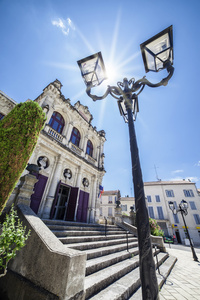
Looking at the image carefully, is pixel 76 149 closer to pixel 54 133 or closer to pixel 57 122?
pixel 54 133

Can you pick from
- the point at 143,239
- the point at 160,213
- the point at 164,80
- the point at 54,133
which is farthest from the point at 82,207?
the point at 160,213

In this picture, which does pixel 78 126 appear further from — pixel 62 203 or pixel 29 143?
pixel 29 143

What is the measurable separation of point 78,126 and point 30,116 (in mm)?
9106

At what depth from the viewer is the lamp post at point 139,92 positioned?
1.44m

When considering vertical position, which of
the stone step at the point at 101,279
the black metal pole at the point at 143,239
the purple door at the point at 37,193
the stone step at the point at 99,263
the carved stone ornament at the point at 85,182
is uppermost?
the carved stone ornament at the point at 85,182

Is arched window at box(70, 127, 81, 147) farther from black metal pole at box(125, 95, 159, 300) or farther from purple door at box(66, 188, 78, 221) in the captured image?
black metal pole at box(125, 95, 159, 300)

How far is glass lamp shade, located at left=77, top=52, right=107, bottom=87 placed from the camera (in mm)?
2897

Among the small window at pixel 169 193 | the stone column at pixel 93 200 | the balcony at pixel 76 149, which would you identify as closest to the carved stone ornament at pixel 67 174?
the balcony at pixel 76 149

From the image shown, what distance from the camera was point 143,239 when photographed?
5.26ft

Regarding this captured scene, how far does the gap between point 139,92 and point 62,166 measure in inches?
337

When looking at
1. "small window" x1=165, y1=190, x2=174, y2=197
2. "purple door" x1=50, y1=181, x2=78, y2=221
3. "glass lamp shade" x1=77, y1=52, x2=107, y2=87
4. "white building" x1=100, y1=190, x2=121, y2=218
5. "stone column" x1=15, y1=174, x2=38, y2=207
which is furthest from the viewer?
"white building" x1=100, y1=190, x2=121, y2=218

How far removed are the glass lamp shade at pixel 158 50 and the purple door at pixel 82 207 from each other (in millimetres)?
10364

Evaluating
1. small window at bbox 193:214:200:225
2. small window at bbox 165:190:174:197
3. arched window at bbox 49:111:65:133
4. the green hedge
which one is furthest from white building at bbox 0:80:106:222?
small window at bbox 193:214:200:225

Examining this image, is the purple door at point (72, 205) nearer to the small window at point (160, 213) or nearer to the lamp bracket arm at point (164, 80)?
the lamp bracket arm at point (164, 80)
